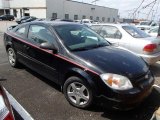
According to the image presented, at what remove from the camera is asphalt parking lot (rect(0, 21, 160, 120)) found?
3572 mm

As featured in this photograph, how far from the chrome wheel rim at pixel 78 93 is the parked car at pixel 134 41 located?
2.94m

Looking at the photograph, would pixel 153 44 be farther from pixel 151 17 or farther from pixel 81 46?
pixel 151 17

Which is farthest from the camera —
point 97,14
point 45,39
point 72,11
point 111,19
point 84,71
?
point 111,19

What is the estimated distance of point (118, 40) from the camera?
6629mm

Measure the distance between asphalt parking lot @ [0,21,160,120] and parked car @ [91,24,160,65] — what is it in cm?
108

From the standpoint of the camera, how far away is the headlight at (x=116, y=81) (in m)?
3.33

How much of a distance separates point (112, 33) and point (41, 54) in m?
3.12

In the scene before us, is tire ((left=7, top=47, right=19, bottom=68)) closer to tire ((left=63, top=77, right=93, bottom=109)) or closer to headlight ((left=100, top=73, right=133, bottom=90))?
tire ((left=63, top=77, right=93, bottom=109))

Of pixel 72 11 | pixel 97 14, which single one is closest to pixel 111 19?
pixel 97 14

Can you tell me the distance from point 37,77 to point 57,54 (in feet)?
4.82

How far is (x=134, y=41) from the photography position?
20.5 feet

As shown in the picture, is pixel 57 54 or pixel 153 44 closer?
pixel 57 54

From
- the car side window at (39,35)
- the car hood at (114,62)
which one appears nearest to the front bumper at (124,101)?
the car hood at (114,62)

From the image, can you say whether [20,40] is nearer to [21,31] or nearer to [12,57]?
[21,31]
